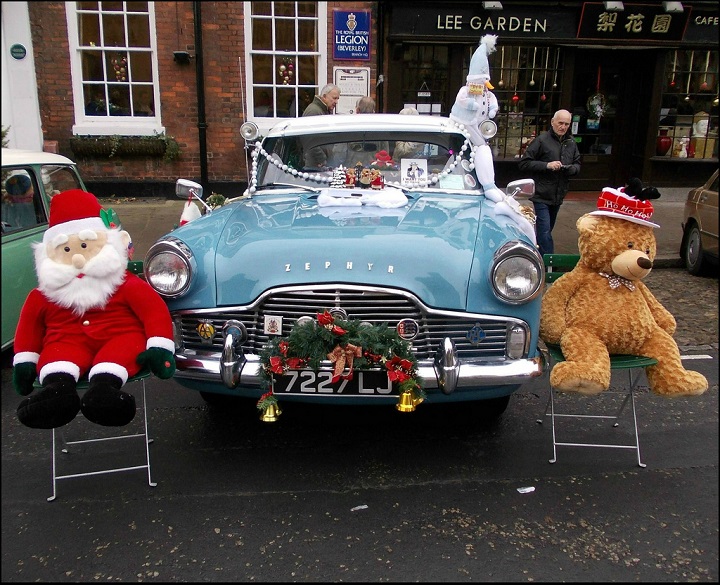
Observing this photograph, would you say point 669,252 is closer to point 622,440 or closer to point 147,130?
point 622,440

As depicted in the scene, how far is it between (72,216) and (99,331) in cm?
56

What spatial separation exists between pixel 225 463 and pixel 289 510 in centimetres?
59

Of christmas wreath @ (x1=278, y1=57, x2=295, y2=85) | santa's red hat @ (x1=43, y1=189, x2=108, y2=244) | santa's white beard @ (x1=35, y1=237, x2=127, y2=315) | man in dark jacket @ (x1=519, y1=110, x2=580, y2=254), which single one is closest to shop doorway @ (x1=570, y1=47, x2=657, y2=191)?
christmas wreath @ (x1=278, y1=57, x2=295, y2=85)

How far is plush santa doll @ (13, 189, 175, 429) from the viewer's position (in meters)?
3.01

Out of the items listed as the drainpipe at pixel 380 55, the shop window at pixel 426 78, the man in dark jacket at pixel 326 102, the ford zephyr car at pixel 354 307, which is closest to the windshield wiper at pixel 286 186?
the ford zephyr car at pixel 354 307

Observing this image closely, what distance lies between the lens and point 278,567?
2.66 meters

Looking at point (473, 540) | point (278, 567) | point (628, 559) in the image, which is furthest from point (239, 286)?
point (628, 559)

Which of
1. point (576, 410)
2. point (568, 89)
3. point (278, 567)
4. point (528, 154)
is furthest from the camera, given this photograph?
point (568, 89)

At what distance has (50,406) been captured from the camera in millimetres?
2869

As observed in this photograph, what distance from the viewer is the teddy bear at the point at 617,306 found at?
10.8ft

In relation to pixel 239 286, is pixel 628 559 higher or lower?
lower

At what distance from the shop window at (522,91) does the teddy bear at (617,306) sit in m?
8.76

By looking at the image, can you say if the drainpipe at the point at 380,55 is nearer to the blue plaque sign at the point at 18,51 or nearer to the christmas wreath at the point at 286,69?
the christmas wreath at the point at 286,69

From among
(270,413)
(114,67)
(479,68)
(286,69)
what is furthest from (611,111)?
(270,413)
